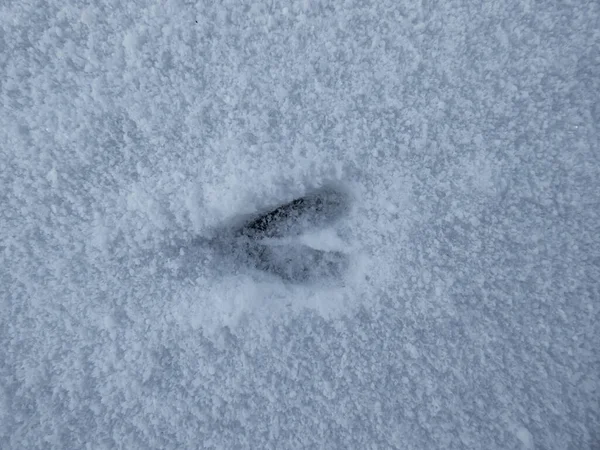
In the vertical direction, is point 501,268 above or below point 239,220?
below

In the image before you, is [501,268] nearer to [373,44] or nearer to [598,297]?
[598,297]

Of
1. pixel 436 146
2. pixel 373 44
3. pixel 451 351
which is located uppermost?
pixel 373 44

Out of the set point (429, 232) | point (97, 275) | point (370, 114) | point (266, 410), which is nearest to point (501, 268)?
point (429, 232)
